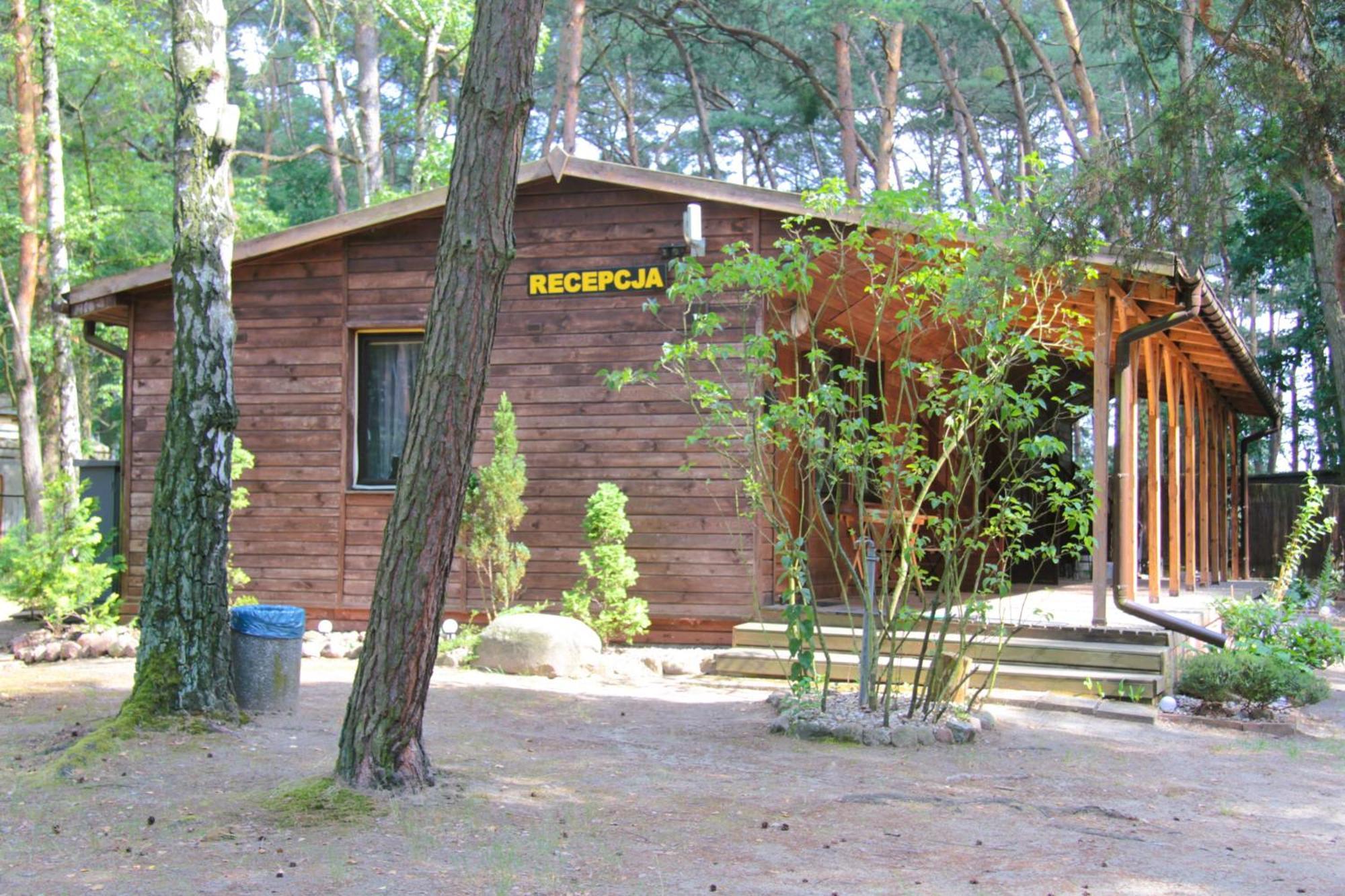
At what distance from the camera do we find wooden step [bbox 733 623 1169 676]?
8859 millimetres

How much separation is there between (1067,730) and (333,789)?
4628mm

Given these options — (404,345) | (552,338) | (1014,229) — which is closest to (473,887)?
(1014,229)

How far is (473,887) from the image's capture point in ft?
13.8

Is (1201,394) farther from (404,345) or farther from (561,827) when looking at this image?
(561,827)

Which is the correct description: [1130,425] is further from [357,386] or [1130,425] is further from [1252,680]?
[357,386]

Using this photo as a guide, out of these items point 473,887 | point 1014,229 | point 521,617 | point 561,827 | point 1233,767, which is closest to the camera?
point 473,887

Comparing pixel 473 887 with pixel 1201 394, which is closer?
pixel 473 887

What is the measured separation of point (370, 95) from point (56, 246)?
304 inches

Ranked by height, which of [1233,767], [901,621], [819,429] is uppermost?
[819,429]

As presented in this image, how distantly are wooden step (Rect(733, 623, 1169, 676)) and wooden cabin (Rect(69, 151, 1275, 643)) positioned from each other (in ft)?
3.27

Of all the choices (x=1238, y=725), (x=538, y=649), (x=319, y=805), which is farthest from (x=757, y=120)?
(x=319, y=805)

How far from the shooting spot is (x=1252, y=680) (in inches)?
326

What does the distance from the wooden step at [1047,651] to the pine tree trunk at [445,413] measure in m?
3.68

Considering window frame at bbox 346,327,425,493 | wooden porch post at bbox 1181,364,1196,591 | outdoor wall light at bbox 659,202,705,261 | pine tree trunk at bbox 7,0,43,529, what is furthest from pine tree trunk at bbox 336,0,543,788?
pine tree trunk at bbox 7,0,43,529
